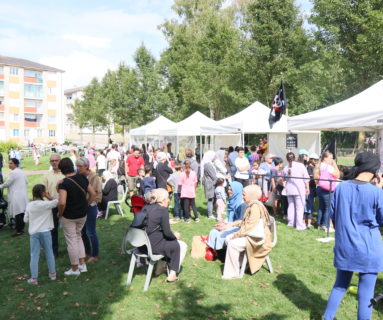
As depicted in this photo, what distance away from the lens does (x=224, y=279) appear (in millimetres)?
5480

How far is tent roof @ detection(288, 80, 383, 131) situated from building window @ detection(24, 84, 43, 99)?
72.5m

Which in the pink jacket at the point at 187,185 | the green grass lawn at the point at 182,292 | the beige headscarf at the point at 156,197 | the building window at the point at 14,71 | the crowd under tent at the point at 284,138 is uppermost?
the building window at the point at 14,71

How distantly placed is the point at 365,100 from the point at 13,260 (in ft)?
24.9

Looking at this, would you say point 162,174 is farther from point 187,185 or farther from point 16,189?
point 16,189

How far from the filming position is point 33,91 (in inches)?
2852

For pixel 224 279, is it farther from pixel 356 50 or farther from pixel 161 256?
pixel 356 50

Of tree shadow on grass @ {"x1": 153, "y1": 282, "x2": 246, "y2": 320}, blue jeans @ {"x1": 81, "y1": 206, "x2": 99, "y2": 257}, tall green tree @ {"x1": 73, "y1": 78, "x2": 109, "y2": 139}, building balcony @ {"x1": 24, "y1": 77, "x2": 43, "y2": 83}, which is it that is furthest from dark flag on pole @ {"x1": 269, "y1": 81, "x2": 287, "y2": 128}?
building balcony @ {"x1": 24, "y1": 77, "x2": 43, "y2": 83}

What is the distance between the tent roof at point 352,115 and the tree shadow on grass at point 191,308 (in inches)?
181

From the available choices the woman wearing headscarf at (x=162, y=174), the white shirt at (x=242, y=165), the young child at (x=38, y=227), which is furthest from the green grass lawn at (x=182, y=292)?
the white shirt at (x=242, y=165)

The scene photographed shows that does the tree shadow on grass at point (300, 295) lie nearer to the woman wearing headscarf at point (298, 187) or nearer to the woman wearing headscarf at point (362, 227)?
the woman wearing headscarf at point (362, 227)

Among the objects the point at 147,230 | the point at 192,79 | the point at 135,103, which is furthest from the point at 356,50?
the point at 147,230

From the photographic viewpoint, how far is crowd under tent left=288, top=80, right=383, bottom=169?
713 centimetres

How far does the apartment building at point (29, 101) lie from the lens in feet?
228

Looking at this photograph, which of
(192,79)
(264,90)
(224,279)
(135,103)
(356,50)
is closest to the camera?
(224,279)
